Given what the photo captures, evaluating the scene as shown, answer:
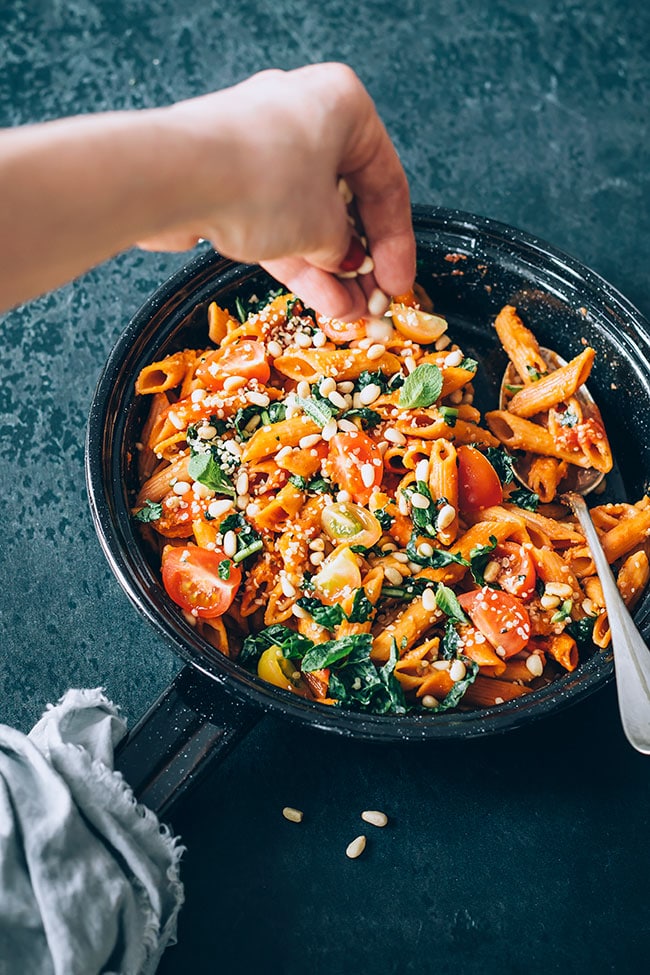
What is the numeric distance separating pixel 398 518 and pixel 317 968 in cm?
94

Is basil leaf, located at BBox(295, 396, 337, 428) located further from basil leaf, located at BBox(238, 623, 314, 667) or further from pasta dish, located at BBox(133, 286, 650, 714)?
basil leaf, located at BBox(238, 623, 314, 667)

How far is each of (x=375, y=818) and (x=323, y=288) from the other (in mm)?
1123

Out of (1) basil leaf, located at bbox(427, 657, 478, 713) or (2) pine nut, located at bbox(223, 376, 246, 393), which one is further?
(2) pine nut, located at bbox(223, 376, 246, 393)

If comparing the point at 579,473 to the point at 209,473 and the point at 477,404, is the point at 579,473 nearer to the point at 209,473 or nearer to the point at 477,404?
the point at 477,404

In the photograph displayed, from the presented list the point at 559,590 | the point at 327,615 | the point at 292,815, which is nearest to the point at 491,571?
the point at 559,590

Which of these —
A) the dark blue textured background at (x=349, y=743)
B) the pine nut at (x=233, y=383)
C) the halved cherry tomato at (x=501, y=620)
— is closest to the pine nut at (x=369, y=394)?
the pine nut at (x=233, y=383)

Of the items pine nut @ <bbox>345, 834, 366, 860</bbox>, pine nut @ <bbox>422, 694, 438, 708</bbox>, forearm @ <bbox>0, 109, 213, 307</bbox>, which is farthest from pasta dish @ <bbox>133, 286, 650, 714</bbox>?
forearm @ <bbox>0, 109, 213, 307</bbox>

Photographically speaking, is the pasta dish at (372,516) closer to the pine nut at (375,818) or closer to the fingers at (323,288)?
the fingers at (323,288)

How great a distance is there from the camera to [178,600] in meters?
1.84

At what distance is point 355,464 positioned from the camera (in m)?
1.90

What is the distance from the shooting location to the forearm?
1.04m

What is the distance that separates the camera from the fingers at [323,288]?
5.34ft

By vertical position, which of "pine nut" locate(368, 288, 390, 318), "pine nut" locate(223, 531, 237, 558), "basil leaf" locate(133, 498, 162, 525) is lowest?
"pine nut" locate(223, 531, 237, 558)

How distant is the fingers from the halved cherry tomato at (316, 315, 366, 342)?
31 cm
